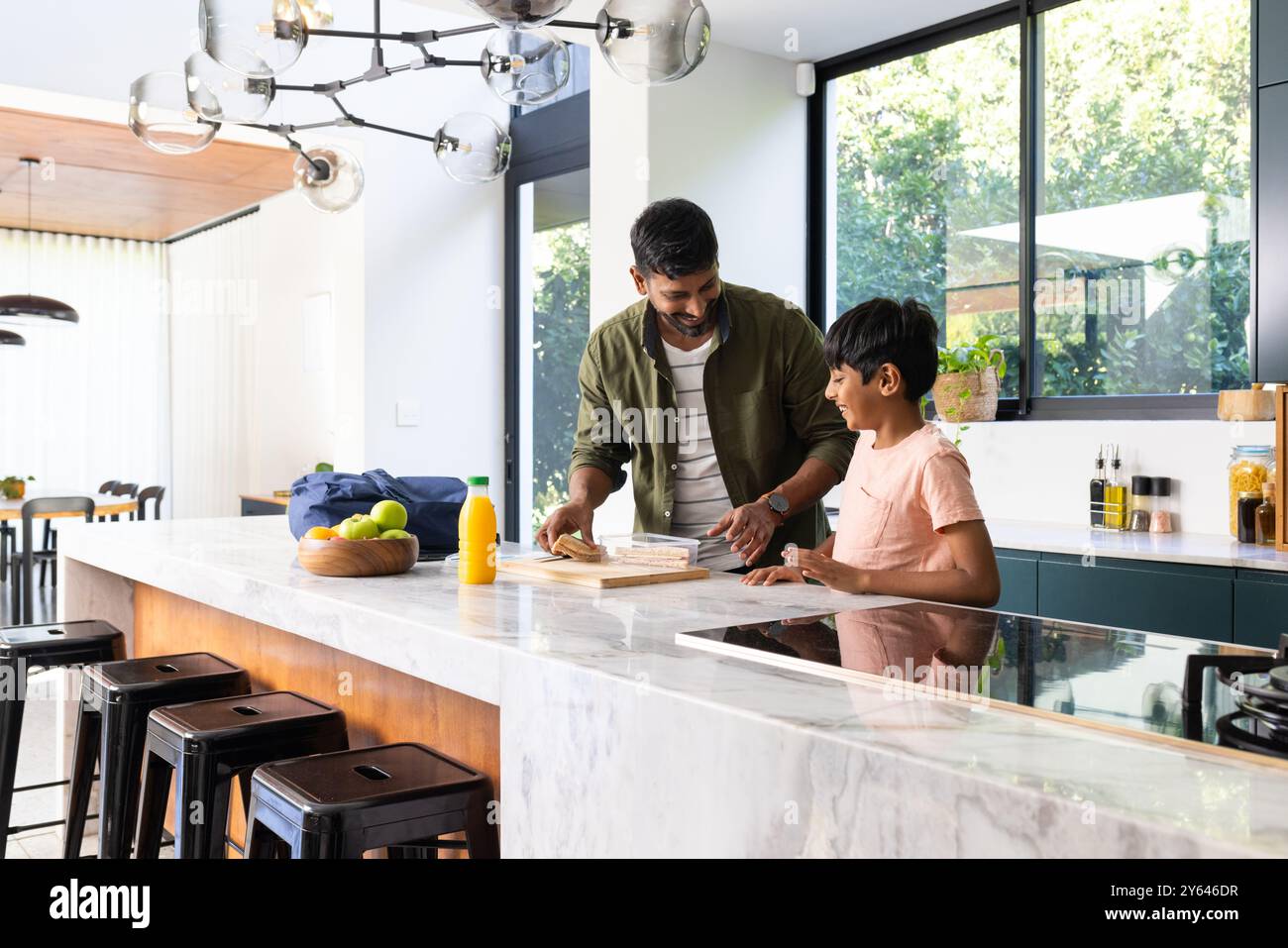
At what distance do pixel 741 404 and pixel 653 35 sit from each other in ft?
2.99

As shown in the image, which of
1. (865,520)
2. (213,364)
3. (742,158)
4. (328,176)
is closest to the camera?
(865,520)

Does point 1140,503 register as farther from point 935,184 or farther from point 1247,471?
point 935,184

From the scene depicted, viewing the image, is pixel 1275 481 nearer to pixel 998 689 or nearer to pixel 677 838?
pixel 998 689

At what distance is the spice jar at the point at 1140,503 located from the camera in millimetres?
3432

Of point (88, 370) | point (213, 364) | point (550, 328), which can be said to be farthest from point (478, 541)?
point (88, 370)

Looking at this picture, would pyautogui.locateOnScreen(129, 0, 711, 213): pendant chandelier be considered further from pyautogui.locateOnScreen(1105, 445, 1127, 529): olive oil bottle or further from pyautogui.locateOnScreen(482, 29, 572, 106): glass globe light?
pyautogui.locateOnScreen(1105, 445, 1127, 529): olive oil bottle

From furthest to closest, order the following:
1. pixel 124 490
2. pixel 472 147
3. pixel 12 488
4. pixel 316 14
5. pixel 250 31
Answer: pixel 124 490
pixel 12 488
pixel 472 147
pixel 316 14
pixel 250 31

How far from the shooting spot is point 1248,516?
10.1 feet

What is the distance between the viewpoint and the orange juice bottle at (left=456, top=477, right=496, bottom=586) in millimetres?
1948

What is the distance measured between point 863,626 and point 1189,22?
9.65 feet

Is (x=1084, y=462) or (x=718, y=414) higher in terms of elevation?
(x=718, y=414)

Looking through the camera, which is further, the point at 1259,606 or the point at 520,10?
the point at 1259,606

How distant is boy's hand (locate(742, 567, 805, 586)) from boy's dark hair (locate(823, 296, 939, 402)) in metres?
0.36
